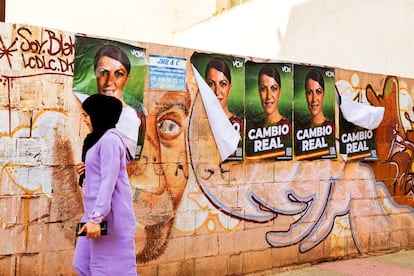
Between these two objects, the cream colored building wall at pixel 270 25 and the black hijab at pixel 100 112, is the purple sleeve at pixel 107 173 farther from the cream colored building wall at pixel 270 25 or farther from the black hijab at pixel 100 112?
the cream colored building wall at pixel 270 25

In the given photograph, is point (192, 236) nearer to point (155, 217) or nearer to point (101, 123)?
point (155, 217)

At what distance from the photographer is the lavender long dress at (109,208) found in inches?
121

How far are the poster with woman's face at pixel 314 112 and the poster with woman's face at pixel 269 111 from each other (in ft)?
0.40

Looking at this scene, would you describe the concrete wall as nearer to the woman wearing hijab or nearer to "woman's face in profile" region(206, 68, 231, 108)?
"woman's face in profile" region(206, 68, 231, 108)

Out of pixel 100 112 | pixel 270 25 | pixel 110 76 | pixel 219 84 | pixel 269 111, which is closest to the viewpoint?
pixel 100 112

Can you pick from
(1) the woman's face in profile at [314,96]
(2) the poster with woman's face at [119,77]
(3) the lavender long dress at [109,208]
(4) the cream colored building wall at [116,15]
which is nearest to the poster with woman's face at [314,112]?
(1) the woman's face in profile at [314,96]

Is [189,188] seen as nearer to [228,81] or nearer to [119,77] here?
[228,81]

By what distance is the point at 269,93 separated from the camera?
5.46 meters

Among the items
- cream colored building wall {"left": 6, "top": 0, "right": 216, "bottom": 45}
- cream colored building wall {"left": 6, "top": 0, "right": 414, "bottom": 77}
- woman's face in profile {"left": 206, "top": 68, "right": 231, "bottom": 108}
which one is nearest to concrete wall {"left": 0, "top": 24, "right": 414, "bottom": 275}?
woman's face in profile {"left": 206, "top": 68, "right": 231, "bottom": 108}

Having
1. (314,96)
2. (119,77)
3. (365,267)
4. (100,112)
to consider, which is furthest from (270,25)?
(100,112)

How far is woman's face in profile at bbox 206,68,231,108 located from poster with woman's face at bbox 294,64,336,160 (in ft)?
3.06

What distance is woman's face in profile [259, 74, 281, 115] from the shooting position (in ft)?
17.7

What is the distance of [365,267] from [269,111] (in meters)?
2.09

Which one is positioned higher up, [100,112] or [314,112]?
[314,112]
